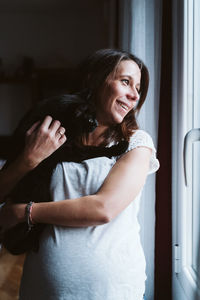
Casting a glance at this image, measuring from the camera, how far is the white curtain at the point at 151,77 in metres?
1.12

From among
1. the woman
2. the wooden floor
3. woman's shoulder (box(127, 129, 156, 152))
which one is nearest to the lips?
the woman

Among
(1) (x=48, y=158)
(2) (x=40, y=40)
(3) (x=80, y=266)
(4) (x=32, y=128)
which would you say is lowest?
(3) (x=80, y=266)

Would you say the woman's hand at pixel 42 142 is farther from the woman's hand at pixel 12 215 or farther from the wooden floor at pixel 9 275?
the wooden floor at pixel 9 275

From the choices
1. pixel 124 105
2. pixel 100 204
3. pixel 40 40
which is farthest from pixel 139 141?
pixel 40 40

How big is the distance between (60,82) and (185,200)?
345cm

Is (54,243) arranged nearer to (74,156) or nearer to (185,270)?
(74,156)

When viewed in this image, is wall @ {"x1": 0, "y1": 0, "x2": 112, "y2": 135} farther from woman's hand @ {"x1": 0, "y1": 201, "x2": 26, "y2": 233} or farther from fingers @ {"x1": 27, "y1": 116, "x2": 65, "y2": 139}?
woman's hand @ {"x1": 0, "y1": 201, "x2": 26, "y2": 233}

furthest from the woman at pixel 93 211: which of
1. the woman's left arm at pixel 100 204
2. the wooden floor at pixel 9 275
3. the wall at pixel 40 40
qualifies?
the wall at pixel 40 40

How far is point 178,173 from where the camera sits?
113 cm

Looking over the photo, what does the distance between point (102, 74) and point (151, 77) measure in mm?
276

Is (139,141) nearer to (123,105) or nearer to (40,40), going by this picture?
(123,105)

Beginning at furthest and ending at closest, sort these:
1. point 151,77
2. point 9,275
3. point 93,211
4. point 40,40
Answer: point 40,40 → point 9,275 → point 151,77 → point 93,211

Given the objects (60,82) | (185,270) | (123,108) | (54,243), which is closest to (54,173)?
(54,243)

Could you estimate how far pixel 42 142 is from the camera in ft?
2.86
